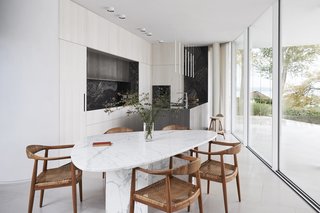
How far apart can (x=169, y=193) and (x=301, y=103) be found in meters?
2.74

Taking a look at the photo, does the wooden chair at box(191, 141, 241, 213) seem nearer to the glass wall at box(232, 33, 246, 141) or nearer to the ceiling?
the ceiling

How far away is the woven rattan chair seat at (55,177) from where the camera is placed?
2.32 meters

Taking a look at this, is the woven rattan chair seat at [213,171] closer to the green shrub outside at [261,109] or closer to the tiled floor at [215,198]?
the tiled floor at [215,198]

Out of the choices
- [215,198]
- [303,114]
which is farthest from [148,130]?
[303,114]

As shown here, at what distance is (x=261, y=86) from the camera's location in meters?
5.07

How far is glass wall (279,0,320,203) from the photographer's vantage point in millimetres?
3273

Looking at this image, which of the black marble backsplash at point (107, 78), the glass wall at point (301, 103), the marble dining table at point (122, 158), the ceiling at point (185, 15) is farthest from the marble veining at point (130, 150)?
the ceiling at point (185, 15)

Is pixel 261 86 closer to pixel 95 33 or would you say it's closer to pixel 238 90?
pixel 238 90

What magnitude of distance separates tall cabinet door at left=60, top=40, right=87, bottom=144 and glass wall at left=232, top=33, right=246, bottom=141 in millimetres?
4302

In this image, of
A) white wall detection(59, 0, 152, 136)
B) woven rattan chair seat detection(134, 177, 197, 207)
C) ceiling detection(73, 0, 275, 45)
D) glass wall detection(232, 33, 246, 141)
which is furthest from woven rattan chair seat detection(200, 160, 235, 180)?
glass wall detection(232, 33, 246, 141)

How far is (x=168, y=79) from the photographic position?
7836 millimetres

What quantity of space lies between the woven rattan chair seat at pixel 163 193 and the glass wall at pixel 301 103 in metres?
1.93

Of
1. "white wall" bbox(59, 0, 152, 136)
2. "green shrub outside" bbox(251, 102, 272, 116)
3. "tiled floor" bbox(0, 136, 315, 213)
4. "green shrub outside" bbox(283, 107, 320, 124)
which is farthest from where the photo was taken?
"green shrub outside" bbox(251, 102, 272, 116)

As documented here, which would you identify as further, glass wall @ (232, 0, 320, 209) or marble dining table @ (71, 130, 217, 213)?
glass wall @ (232, 0, 320, 209)
